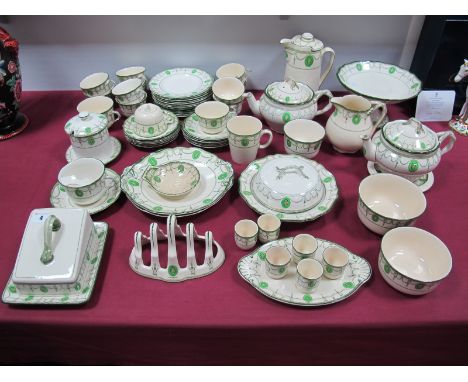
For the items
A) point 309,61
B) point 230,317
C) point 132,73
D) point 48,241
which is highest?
point 309,61

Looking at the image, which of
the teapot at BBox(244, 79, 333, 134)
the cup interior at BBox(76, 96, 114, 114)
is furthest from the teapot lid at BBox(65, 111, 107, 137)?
the teapot at BBox(244, 79, 333, 134)

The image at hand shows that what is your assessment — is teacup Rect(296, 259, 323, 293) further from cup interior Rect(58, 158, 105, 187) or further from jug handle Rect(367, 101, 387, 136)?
cup interior Rect(58, 158, 105, 187)

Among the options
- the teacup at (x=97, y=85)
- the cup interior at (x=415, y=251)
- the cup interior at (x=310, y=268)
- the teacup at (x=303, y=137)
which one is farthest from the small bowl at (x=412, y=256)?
the teacup at (x=97, y=85)

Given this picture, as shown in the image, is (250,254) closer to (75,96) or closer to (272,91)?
(272,91)

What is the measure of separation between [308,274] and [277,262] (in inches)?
3.1

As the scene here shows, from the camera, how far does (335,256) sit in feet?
3.14

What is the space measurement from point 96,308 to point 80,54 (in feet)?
3.32

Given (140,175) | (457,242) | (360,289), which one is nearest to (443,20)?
(457,242)

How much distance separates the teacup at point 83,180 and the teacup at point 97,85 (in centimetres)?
36

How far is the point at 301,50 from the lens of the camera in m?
1.33

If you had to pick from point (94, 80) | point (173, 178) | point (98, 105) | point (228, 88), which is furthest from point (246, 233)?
point (94, 80)

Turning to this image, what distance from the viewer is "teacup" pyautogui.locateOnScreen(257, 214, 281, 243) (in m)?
0.99

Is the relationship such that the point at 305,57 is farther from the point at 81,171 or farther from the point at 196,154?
the point at 81,171

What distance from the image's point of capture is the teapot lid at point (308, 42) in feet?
4.37
